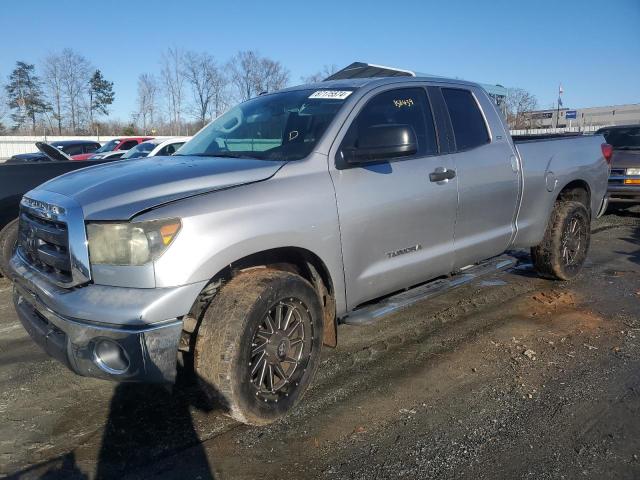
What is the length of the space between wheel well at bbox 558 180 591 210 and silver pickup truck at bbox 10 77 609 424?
55.7 inches

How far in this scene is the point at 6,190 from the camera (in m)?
5.75

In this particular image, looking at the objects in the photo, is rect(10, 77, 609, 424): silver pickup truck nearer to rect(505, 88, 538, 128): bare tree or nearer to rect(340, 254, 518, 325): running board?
rect(340, 254, 518, 325): running board

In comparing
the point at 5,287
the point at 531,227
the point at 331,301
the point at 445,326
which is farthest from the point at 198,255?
the point at 5,287

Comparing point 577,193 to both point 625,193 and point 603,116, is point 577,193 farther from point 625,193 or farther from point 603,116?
point 603,116

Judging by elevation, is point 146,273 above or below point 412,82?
below

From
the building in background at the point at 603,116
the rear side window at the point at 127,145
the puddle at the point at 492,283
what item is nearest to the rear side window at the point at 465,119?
the puddle at the point at 492,283

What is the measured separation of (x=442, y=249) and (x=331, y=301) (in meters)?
1.14

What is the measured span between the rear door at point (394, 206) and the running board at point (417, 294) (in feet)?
0.30

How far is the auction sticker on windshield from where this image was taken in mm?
3799

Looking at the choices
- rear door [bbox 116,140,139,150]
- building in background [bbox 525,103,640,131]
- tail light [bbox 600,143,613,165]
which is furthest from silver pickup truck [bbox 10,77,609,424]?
building in background [bbox 525,103,640,131]

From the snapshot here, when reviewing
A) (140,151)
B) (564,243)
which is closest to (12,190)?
(564,243)

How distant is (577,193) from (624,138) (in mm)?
6487

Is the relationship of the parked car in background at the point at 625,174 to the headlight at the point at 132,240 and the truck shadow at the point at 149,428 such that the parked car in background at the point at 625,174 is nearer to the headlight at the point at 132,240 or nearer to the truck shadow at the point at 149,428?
the truck shadow at the point at 149,428

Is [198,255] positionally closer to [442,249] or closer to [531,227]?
[442,249]
